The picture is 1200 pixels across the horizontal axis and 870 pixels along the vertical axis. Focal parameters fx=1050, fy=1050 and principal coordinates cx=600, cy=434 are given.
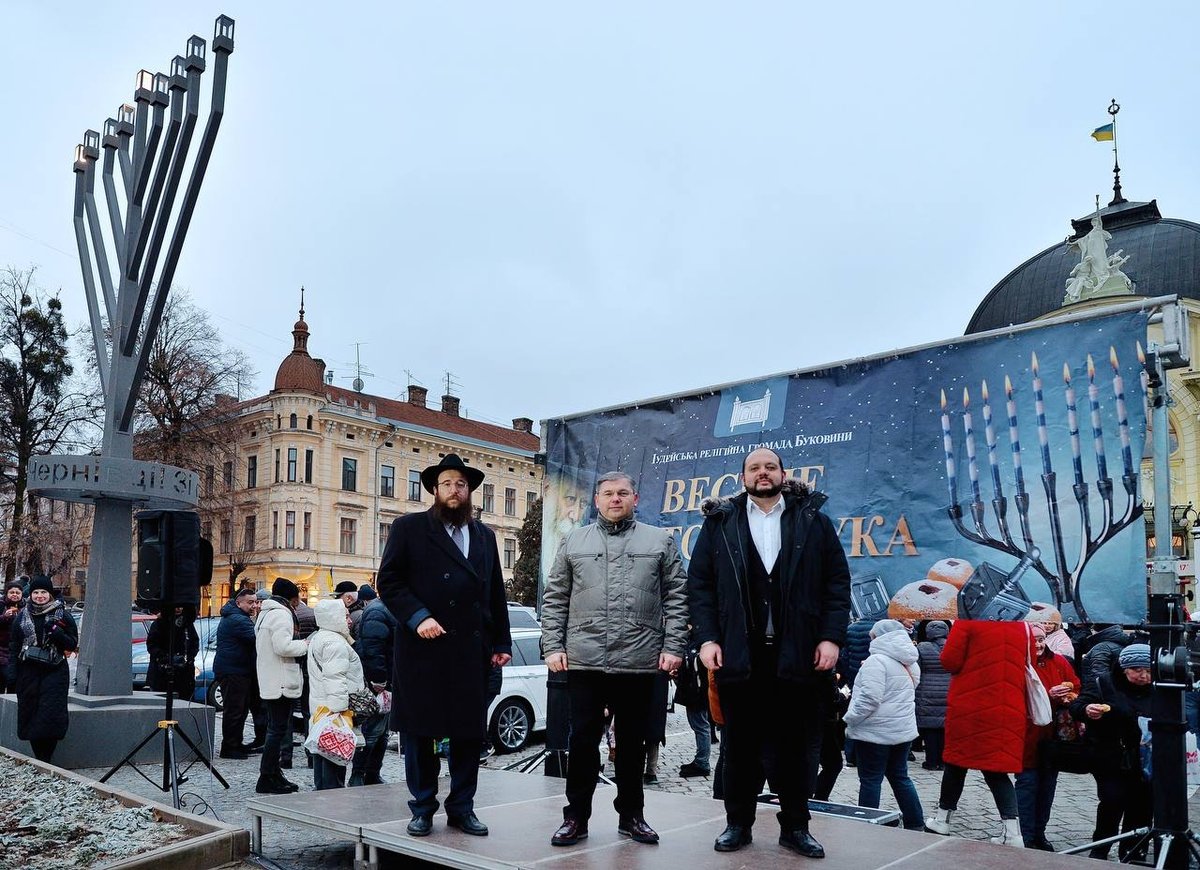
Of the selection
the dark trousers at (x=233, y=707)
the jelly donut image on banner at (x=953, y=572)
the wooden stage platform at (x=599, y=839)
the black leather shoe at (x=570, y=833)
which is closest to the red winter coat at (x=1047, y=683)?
the wooden stage platform at (x=599, y=839)

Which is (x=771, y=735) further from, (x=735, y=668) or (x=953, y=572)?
(x=953, y=572)

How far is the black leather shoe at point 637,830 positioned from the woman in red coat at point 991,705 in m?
2.31

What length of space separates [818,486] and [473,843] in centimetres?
572

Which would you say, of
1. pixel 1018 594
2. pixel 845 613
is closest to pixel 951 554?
pixel 1018 594

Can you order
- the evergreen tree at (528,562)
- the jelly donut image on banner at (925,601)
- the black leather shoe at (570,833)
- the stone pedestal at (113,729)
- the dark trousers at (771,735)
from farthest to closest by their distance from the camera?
the evergreen tree at (528,562), the stone pedestal at (113,729), the jelly donut image on banner at (925,601), the black leather shoe at (570,833), the dark trousers at (771,735)

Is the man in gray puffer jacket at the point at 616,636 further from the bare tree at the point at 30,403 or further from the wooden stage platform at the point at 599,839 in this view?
the bare tree at the point at 30,403

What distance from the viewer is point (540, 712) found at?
40.5 feet

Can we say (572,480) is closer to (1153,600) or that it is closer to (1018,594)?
(1018,594)

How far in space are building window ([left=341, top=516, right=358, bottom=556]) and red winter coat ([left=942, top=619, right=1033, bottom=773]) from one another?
52.2 m

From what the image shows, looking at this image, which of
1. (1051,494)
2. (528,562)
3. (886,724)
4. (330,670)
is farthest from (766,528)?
(528,562)

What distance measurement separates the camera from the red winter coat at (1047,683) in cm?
661

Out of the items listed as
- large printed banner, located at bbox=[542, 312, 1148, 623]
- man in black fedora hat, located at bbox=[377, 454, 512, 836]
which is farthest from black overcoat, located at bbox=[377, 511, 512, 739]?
large printed banner, located at bbox=[542, 312, 1148, 623]

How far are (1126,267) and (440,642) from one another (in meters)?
38.0

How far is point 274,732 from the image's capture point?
29.2 ft
